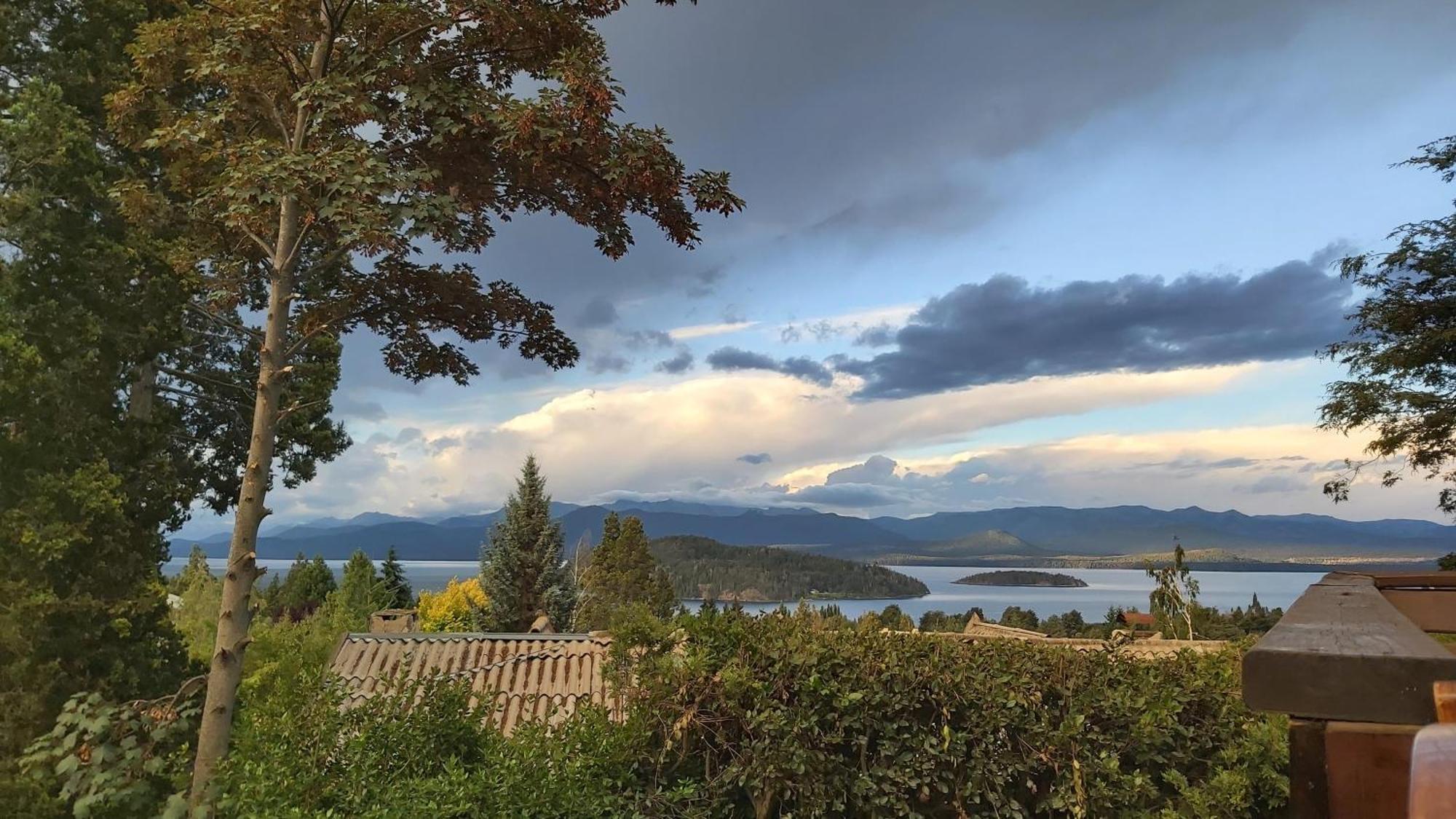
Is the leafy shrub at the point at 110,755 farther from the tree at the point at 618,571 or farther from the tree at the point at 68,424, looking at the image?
the tree at the point at 618,571

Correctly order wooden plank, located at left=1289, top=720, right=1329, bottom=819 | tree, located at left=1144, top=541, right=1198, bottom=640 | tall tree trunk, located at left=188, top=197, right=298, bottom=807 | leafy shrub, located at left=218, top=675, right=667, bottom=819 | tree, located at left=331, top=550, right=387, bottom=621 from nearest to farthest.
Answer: wooden plank, located at left=1289, top=720, right=1329, bottom=819 < leafy shrub, located at left=218, top=675, right=667, bottom=819 < tall tree trunk, located at left=188, top=197, right=298, bottom=807 < tree, located at left=1144, top=541, right=1198, bottom=640 < tree, located at left=331, top=550, right=387, bottom=621

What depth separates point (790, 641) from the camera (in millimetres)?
3250

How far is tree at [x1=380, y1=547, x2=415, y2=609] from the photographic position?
99.3 feet

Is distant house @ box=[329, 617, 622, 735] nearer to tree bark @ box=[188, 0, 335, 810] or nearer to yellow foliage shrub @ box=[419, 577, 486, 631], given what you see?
tree bark @ box=[188, 0, 335, 810]

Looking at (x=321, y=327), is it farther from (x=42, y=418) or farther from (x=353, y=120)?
(x=42, y=418)

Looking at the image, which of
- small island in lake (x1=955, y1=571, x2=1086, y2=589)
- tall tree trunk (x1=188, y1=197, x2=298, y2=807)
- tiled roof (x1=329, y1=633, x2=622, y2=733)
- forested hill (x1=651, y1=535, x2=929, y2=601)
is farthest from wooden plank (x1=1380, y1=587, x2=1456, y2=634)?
small island in lake (x1=955, y1=571, x2=1086, y2=589)

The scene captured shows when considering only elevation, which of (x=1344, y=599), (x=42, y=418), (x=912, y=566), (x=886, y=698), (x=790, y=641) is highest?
(x=42, y=418)

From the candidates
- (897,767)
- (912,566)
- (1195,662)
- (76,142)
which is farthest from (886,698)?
(912,566)

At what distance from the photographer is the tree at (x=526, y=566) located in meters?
28.2

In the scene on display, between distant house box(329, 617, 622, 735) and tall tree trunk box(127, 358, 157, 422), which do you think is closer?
tall tree trunk box(127, 358, 157, 422)

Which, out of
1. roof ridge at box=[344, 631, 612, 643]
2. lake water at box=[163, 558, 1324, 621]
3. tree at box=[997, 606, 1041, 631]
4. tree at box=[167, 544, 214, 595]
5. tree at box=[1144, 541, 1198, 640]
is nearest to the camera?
roof ridge at box=[344, 631, 612, 643]

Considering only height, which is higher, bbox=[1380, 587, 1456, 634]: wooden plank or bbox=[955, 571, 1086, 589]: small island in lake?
bbox=[1380, 587, 1456, 634]: wooden plank

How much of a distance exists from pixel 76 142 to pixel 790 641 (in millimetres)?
9524

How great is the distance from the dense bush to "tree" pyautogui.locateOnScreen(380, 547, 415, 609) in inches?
1125
